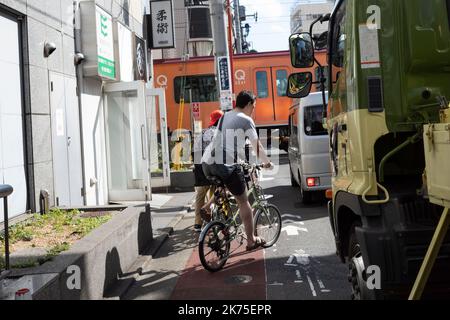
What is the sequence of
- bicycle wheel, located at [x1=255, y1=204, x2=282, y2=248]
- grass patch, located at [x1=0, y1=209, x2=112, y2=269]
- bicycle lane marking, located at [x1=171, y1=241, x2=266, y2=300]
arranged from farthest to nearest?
bicycle wheel, located at [x1=255, y1=204, x2=282, y2=248] → bicycle lane marking, located at [x1=171, y1=241, x2=266, y2=300] → grass patch, located at [x1=0, y1=209, x2=112, y2=269]

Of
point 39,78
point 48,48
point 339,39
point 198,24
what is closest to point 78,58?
point 48,48

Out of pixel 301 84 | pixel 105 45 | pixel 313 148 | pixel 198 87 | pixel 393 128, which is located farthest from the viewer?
pixel 198 87

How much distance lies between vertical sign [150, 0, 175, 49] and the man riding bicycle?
8.55 m

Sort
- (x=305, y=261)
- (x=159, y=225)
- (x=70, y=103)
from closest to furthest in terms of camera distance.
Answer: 1. (x=305, y=261)
2. (x=159, y=225)
3. (x=70, y=103)

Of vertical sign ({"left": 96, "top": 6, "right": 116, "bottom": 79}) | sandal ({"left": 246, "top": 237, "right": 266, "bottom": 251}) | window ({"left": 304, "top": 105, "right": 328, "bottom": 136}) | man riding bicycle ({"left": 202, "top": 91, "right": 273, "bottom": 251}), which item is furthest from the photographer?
vertical sign ({"left": 96, "top": 6, "right": 116, "bottom": 79})

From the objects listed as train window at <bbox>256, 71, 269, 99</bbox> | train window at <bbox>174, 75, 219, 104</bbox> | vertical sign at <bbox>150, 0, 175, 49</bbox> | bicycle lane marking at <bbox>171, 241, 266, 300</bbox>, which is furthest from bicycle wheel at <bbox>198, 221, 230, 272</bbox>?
train window at <bbox>174, 75, 219, 104</bbox>

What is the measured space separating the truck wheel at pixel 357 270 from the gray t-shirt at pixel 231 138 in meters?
2.35

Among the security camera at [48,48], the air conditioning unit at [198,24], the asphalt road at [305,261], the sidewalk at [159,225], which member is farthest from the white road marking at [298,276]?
the air conditioning unit at [198,24]

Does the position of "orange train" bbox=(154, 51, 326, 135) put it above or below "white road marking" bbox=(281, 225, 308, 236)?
above

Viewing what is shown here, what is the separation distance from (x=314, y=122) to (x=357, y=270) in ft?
20.0

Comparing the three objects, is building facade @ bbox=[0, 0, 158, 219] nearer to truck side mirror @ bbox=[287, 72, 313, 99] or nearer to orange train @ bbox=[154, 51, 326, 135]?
truck side mirror @ bbox=[287, 72, 313, 99]

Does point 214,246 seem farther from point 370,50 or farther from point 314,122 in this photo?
point 314,122

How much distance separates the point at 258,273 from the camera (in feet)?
18.0

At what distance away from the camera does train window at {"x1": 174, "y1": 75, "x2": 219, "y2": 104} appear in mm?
20391
